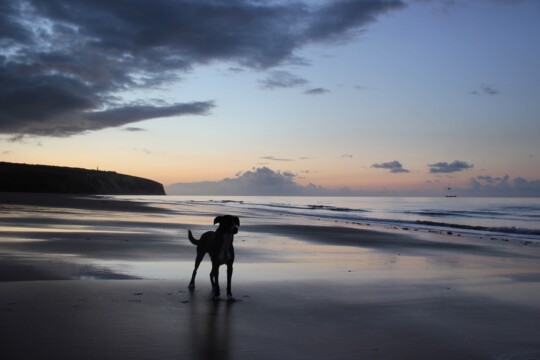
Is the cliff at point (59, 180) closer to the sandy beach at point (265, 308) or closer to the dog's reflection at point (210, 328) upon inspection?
the sandy beach at point (265, 308)

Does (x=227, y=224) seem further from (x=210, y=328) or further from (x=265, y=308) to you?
(x=210, y=328)

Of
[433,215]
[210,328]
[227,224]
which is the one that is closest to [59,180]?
[433,215]

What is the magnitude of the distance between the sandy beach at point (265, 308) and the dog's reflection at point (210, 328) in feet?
0.04

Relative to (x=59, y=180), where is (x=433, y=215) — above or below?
below

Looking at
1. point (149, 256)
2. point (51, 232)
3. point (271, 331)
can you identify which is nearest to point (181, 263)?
point (149, 256)

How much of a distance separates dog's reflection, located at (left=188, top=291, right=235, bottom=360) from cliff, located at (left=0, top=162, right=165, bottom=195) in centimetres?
13864

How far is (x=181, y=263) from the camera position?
10.6 meters

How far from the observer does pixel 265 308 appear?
21.6ft

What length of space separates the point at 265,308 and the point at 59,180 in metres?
155

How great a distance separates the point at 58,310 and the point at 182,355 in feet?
7.60

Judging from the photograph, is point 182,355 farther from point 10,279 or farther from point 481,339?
point 10,279

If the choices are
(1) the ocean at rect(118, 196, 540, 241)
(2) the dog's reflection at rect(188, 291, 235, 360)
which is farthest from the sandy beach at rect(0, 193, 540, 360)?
(1) the ocean at rect(118, 196, 540, 241)

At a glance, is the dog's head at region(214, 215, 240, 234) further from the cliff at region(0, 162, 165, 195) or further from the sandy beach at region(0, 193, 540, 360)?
the cliff at region(0, 162, 165, 195)

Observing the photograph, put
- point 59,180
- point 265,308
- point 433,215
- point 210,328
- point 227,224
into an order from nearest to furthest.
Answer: point 210,328 → point 265,308 → point 227,224 → point 433,215 → point 59,180
